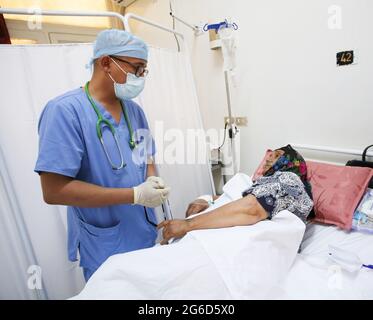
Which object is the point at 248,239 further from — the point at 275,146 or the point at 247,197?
the point at 275,146

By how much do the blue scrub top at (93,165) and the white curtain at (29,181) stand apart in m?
0.35

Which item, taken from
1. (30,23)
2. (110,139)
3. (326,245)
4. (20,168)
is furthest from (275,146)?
(30,23)

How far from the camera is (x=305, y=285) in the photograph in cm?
88

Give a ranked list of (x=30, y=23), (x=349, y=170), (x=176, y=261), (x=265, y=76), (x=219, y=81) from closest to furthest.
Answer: (x=176, y=261) → (x=349, y=170) → (x=265, y=76) → (x=219, y=81) → (x=30, y=23)

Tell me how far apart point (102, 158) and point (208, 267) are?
1.80ft

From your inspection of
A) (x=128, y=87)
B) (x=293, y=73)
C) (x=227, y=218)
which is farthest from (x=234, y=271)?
(x=293, y=73)

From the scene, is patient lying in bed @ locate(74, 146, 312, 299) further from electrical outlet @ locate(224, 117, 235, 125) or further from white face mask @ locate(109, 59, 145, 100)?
electrical outlet @ locate(224, 117, 235, 125)

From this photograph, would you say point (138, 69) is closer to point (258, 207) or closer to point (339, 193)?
point (258, 207)

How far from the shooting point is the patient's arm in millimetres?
1008

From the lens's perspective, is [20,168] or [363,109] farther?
[363,109]

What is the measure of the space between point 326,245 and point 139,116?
3.51 ft

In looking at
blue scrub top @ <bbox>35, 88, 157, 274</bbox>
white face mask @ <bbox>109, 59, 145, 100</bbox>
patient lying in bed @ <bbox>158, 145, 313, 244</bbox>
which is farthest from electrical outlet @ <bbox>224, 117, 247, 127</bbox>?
white face mask @ <bbox>109, 59, 145, 100</bbox>

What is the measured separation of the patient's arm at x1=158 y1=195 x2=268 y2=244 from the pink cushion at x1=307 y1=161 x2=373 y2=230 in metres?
0.47

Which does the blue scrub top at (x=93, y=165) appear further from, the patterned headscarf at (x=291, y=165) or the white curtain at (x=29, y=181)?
the patterned headscarf at (x=291, y=165)
